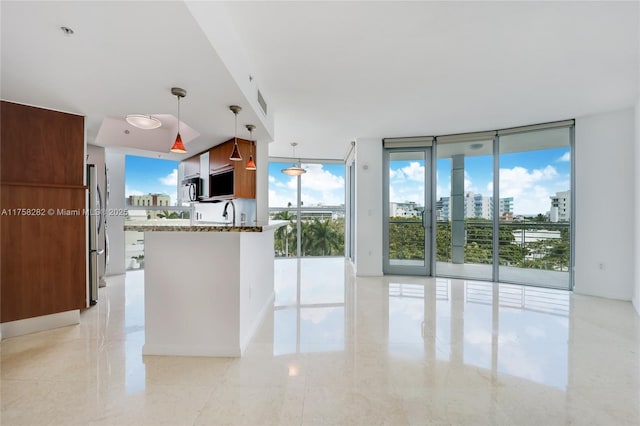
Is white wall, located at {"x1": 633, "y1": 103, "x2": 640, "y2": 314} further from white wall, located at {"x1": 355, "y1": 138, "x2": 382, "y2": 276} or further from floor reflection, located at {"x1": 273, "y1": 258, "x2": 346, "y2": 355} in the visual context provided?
floor reflection, located at {"x1": 273, "y1": 258, "x2": 346, "y2": 355}

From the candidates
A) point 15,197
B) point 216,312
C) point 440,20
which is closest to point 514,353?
point 216,312

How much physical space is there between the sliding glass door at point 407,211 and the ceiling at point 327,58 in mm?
1532

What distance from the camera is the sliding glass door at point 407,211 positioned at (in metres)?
5.41

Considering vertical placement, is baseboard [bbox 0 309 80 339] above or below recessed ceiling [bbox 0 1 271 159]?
below

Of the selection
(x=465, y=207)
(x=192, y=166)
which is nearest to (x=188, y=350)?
(x=192, y=166)

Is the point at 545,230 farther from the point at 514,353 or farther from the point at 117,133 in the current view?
the point at 117,133

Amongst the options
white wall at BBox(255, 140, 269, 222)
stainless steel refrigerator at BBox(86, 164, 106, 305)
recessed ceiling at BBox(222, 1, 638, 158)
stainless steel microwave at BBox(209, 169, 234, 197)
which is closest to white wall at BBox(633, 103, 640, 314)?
recessed ceiling at BBox(222, 1, 638, 158)

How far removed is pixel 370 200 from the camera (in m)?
5.52

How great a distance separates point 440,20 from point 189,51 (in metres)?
1.77

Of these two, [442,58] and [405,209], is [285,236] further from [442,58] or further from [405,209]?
[442,58]

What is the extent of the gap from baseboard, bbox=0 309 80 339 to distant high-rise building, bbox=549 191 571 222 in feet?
21.2

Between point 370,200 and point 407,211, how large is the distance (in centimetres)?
72

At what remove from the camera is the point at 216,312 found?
2457mm

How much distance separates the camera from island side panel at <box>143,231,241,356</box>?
2.45 m
